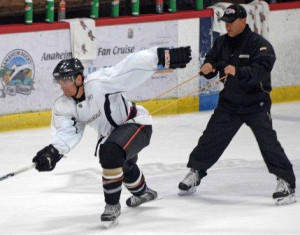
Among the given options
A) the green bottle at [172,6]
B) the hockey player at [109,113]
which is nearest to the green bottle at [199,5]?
the green bottle at [172,6]

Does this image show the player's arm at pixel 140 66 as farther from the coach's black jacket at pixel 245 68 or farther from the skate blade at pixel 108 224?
the skate blade at pixel 108 224

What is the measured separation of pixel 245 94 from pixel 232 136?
0.35m

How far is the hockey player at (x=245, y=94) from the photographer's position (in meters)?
7.60

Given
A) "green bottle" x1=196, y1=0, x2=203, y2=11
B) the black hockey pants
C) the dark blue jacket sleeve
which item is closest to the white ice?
the black hockey pants

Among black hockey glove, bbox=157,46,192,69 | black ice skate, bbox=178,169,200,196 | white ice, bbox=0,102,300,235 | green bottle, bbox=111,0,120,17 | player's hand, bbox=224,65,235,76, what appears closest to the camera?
black hockey glove, bbox=157,46,192,69

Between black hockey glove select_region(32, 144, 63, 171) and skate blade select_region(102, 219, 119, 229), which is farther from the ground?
black hockey glove select_region(32, 144, 63, 171)

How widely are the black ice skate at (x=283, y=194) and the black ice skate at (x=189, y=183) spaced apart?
0.60 metres

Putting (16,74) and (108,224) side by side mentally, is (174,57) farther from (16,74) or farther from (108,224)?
(16,74)

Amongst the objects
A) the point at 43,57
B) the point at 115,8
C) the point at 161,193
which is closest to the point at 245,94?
the point at 161,193

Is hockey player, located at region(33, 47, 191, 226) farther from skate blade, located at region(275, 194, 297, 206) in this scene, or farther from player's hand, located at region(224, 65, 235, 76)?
skate blade, located at region(275, 194, 297, 206)

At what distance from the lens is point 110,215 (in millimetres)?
7207

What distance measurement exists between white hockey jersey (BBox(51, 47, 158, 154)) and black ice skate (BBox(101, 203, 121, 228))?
0.44 metres

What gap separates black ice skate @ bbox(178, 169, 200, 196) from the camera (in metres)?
8.12

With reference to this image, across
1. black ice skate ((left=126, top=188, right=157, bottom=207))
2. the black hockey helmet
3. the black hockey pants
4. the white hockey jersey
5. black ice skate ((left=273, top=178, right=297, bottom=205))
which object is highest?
the black hockey helmet
